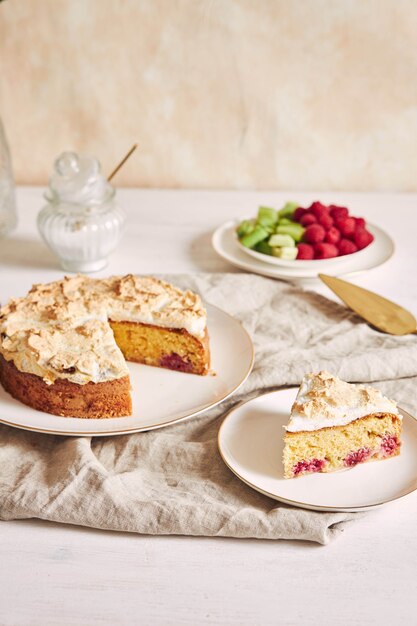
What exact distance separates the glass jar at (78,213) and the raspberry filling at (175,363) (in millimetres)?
592

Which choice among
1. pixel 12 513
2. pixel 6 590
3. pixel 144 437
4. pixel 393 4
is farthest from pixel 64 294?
pixel 393 4

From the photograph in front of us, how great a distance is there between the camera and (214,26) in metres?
2.90

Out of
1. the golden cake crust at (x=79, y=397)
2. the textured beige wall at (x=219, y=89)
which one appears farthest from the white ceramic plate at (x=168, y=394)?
the textured beige wall at (x=219, y=89)

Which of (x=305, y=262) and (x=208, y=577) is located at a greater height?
(x=208, y=577)

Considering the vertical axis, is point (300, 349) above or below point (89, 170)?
below

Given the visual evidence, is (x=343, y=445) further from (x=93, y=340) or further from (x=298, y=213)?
(x=298, y=213)

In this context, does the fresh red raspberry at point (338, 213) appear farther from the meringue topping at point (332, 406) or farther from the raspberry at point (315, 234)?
the meringue topping at point (332, 406)

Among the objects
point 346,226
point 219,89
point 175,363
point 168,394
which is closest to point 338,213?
point 346,226

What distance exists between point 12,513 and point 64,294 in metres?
0.67

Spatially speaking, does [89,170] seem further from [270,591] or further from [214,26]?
[270,591]

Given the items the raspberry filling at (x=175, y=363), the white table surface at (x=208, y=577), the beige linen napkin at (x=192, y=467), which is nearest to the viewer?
the white table surface at (x=208, y=577)

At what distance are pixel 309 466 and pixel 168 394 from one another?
0.44m

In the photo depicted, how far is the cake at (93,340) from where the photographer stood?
1.72 metres

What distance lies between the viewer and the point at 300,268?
2434mm
